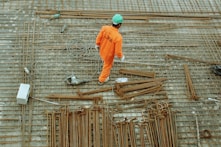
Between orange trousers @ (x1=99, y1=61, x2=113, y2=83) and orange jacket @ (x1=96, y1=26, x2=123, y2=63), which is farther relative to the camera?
orange trousers @ (x1=99, y1=61, x2=113, y2=83)

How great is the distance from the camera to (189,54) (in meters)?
→ 6.59

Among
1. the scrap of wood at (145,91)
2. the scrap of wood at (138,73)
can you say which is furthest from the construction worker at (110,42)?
the scrap of wood at (145,91)

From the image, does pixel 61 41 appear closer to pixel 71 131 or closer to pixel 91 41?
pixel 91 41

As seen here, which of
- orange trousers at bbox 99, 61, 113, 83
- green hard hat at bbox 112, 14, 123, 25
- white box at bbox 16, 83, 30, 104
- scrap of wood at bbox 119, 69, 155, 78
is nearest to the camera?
green hard hat at bbox 112, 14, 123, 25

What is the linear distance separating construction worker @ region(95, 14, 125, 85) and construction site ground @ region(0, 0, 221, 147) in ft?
1.75

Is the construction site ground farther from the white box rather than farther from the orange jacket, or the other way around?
the orange jacket

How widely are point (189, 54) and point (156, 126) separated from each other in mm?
2164

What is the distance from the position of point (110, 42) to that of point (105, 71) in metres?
0.64

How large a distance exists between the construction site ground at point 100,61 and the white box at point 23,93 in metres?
0.13

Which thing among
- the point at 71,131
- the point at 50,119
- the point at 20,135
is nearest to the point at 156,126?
the point at 71,131

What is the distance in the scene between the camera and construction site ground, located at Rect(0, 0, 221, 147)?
17.4 ft

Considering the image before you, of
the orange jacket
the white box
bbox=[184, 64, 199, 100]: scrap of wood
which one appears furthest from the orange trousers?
bbox=[184, 64, 199, 100]: scrap of wood

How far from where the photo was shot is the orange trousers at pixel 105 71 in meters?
5.61

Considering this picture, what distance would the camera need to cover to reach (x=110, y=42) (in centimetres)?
529
